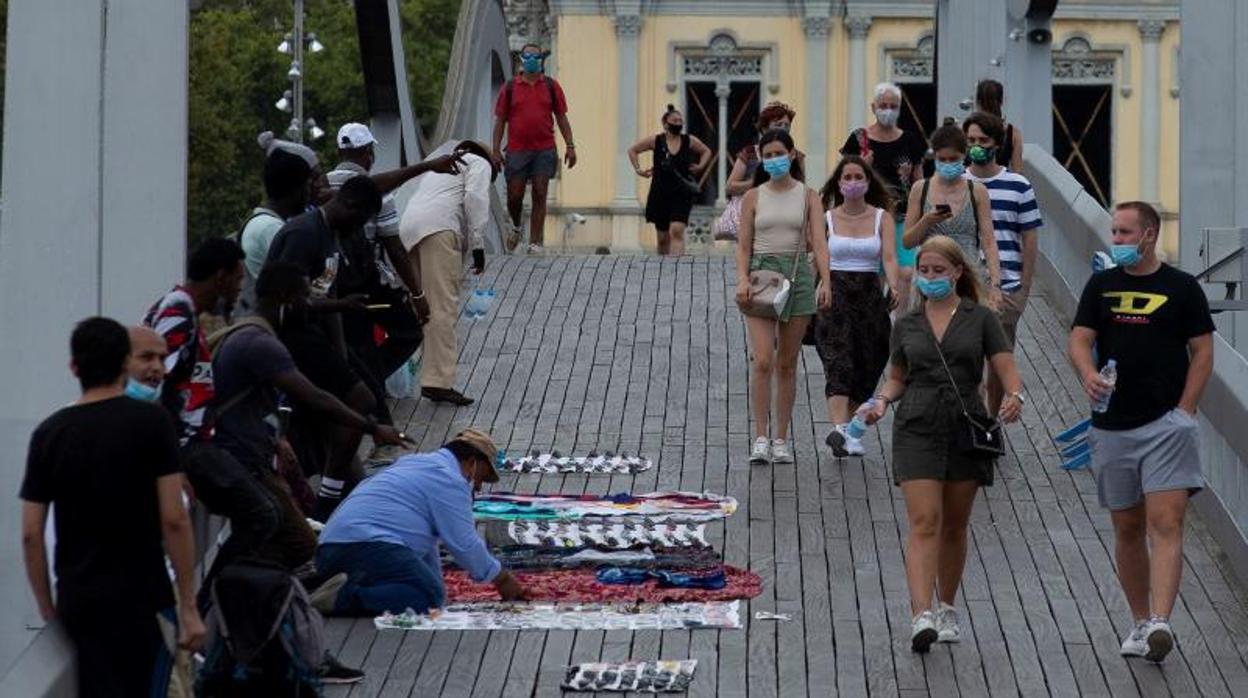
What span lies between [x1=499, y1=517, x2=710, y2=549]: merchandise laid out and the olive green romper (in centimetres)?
205

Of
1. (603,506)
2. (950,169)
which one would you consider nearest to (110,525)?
(603,506)

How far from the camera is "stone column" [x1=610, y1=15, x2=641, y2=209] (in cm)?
5769

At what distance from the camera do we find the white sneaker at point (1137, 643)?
12.0 meters

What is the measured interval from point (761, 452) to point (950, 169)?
1818 mm

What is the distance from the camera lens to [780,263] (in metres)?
16.0

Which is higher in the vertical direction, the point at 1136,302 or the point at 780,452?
the point at 1136,302

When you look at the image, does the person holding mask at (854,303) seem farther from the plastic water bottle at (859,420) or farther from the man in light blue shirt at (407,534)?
the man in light blue shirt at (407,534)

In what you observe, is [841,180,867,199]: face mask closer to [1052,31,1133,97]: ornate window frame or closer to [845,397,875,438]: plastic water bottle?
[845,397,875,438]: plastic water bottle

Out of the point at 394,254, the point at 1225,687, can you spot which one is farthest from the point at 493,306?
the point at 1225,687

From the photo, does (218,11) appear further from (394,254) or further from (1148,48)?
(394,254)

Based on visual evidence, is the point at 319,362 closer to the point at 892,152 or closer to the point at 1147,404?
the point at 1147,404

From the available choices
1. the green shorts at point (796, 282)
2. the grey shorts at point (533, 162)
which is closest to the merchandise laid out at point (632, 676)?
the green shorts at point (796, 282)

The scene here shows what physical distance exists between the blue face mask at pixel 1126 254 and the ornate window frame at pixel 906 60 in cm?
4633

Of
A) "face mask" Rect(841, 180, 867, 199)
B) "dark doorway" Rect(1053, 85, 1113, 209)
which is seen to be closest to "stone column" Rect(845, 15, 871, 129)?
"dark doorway" Rect(1053, 85, 1113, 209)
